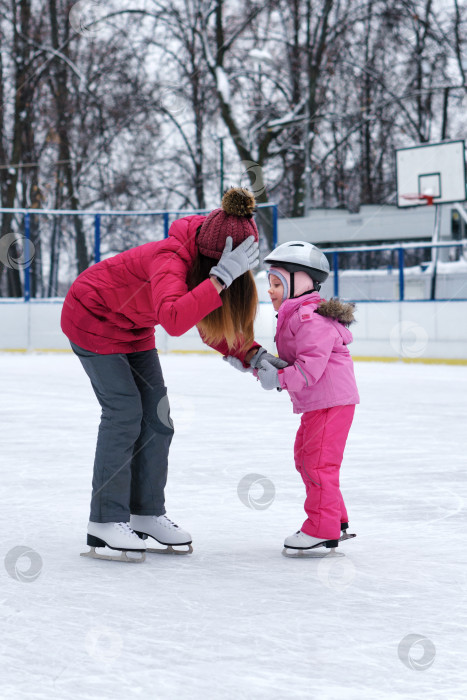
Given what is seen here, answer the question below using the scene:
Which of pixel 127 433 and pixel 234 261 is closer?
pixel 234 261

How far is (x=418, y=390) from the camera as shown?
8.68 m

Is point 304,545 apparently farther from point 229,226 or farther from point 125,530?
point 229,226

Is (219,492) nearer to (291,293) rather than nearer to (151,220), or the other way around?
(291,293)

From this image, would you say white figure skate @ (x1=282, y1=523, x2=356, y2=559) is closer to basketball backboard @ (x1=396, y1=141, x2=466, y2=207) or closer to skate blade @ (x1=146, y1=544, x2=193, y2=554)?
skate blade @ (x1=146, y1=544, x2=193, y2=554)

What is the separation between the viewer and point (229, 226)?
2.56 metres

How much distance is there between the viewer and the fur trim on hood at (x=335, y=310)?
9.12ft

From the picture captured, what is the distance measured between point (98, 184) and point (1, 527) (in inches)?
794

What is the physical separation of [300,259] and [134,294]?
48cm

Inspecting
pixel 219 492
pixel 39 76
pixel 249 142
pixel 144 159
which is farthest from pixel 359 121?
pixel 219 492

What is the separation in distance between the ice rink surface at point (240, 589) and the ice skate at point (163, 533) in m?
0.05

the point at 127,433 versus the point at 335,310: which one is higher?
the point at 335,310

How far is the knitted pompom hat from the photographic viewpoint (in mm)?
2553

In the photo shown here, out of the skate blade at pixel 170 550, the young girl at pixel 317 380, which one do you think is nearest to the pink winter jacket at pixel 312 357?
the young girl at pixel 317 380

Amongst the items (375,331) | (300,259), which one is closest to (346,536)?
(300,259)
